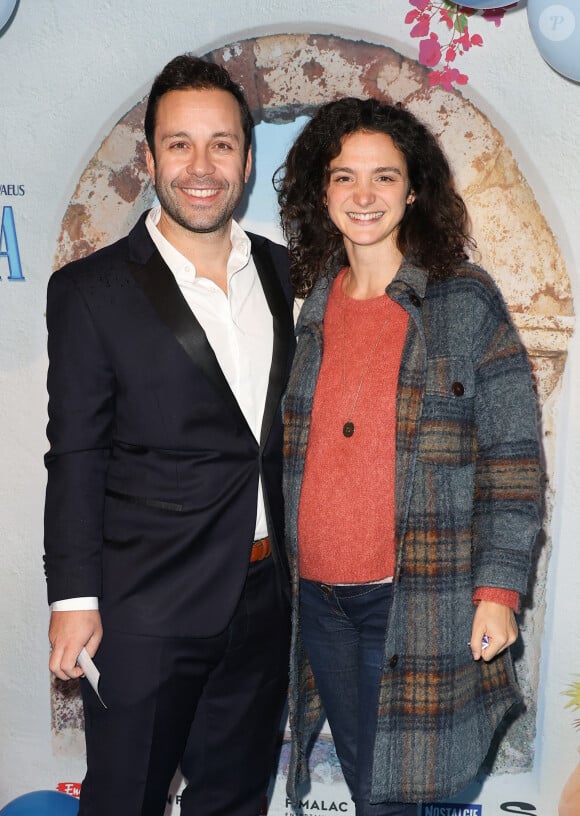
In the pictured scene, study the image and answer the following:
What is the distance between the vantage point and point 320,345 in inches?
86.0

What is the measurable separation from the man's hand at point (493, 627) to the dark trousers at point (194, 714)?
0.52m

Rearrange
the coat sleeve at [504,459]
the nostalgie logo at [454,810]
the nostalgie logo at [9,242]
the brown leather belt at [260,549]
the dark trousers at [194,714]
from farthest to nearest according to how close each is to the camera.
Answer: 1. the nostalgie logo at [454,810]
2. the nostalgie logo at [9,242]
3. the brown leather belt at [260,549]
4. the dark trousers at [194,714]
5. the coat sleeve at [504,459]

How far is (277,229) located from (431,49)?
Answer: 0.73 metres

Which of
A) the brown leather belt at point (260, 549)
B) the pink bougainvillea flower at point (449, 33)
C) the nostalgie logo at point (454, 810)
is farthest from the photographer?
the nostalgie logo at point (454, 810)

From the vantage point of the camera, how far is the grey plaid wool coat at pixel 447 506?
78.6 inches

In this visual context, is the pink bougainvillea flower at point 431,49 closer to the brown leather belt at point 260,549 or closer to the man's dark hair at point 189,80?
the man's dark hair at point 189,80

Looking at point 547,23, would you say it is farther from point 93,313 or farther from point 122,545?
point 122,545

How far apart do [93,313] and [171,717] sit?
3.24 feet

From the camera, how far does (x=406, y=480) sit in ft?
6.53

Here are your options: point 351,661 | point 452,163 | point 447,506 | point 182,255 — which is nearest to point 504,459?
point 447,506

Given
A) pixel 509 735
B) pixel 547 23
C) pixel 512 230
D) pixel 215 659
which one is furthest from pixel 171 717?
pixel 547 23

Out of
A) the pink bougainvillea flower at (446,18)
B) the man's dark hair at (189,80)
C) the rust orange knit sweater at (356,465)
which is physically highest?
the pink bougainvillea flower at (446,18)

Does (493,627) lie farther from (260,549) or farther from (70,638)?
(70,638)

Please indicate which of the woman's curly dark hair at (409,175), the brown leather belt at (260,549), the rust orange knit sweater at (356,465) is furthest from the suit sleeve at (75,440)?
the woman's curly dark hair at (409,175)
